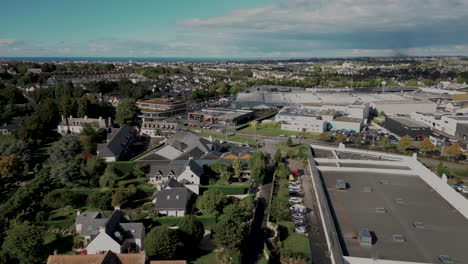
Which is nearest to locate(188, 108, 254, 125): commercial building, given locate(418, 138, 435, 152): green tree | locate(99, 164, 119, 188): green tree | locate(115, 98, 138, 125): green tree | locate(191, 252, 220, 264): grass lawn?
locate(115, 98, 138, 125): green tree

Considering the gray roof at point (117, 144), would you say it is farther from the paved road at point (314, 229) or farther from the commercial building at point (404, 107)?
the commercial building at point (404, 107)

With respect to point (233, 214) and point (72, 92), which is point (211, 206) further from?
point (72, 92)

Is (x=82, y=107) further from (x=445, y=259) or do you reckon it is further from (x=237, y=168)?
(x=445, y=259)

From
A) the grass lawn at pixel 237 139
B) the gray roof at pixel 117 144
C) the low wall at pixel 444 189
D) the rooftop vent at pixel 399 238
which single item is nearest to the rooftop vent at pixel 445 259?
the rooftop vent at pixel 399 238

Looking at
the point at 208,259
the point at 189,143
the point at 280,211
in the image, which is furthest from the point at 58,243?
the point at 189,143

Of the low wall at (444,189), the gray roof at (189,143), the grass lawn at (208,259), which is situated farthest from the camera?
the gray roof at (189,143)

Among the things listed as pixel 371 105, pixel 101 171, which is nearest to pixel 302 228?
pixel 101 171

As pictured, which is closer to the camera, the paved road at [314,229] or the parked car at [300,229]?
the paved road at [314,229]
